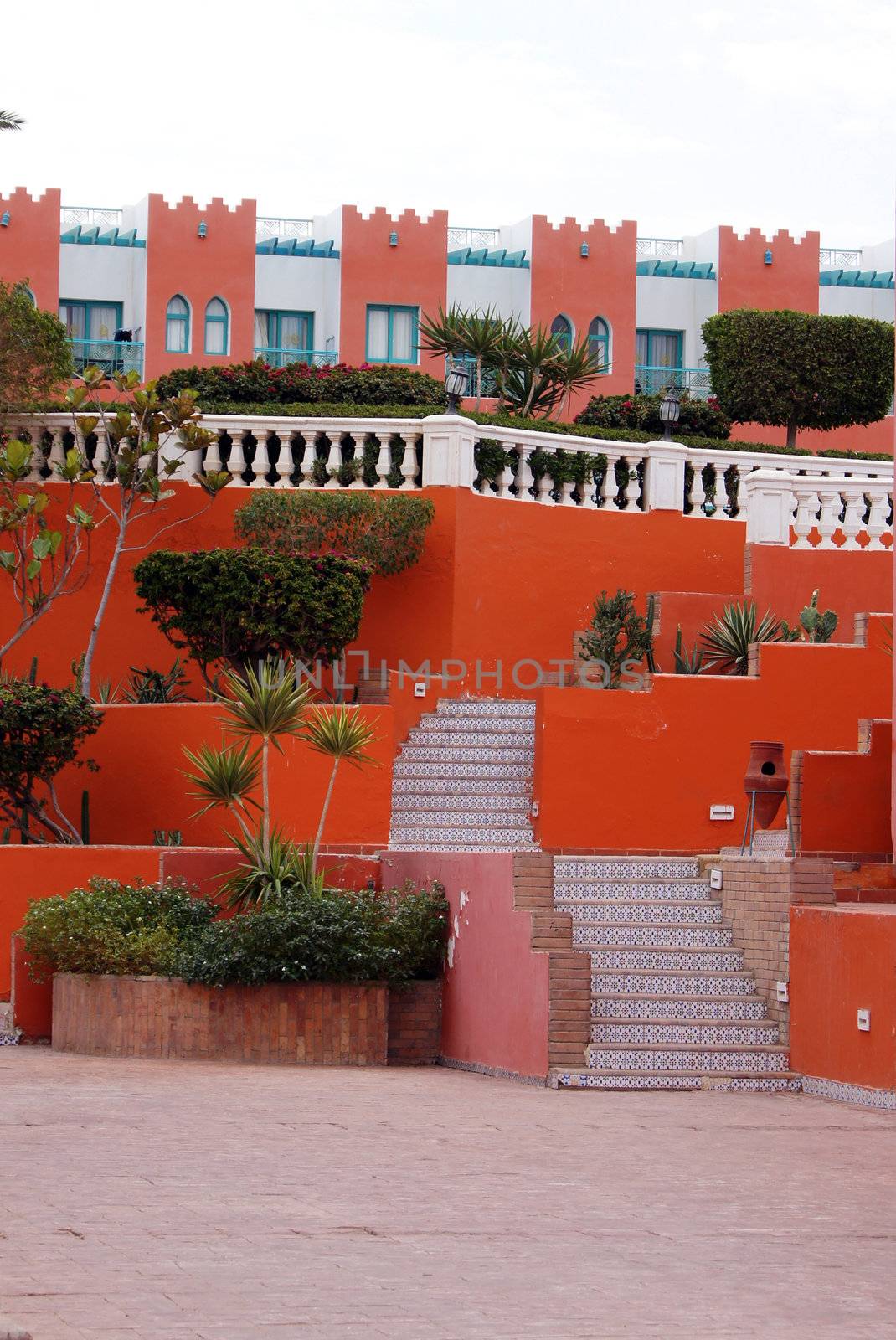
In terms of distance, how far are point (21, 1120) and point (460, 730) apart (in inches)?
332

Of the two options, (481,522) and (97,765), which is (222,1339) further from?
(481,522)

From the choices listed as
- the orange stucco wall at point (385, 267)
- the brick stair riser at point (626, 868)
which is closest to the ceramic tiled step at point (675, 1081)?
the brick stair riser at point (626, 868)

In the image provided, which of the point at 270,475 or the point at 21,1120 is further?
the point at 270,475

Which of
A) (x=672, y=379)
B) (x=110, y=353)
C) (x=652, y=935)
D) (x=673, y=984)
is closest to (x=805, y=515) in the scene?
(x=652, y=935)

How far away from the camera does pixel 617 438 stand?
793 inches

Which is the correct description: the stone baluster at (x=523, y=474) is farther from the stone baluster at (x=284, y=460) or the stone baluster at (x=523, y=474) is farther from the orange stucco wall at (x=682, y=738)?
the orange stucco wall at (x=682, y=738)

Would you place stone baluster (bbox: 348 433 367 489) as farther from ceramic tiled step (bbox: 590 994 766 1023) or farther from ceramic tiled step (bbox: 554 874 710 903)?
ceramic tiled step (bbox: 590 994 766 1023)

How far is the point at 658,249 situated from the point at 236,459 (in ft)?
59.0

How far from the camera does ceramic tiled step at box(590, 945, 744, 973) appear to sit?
40.4 ft

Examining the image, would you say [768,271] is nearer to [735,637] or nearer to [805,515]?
[805,515]

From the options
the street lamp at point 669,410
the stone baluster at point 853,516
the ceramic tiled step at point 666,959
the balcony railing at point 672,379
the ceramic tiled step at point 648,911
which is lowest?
the ceramic tiled step at point 666,959

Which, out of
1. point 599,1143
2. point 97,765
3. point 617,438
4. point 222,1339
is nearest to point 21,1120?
point 599,1143

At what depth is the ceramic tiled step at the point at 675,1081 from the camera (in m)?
11.4

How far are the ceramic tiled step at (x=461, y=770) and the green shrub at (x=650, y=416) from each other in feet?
19.1
